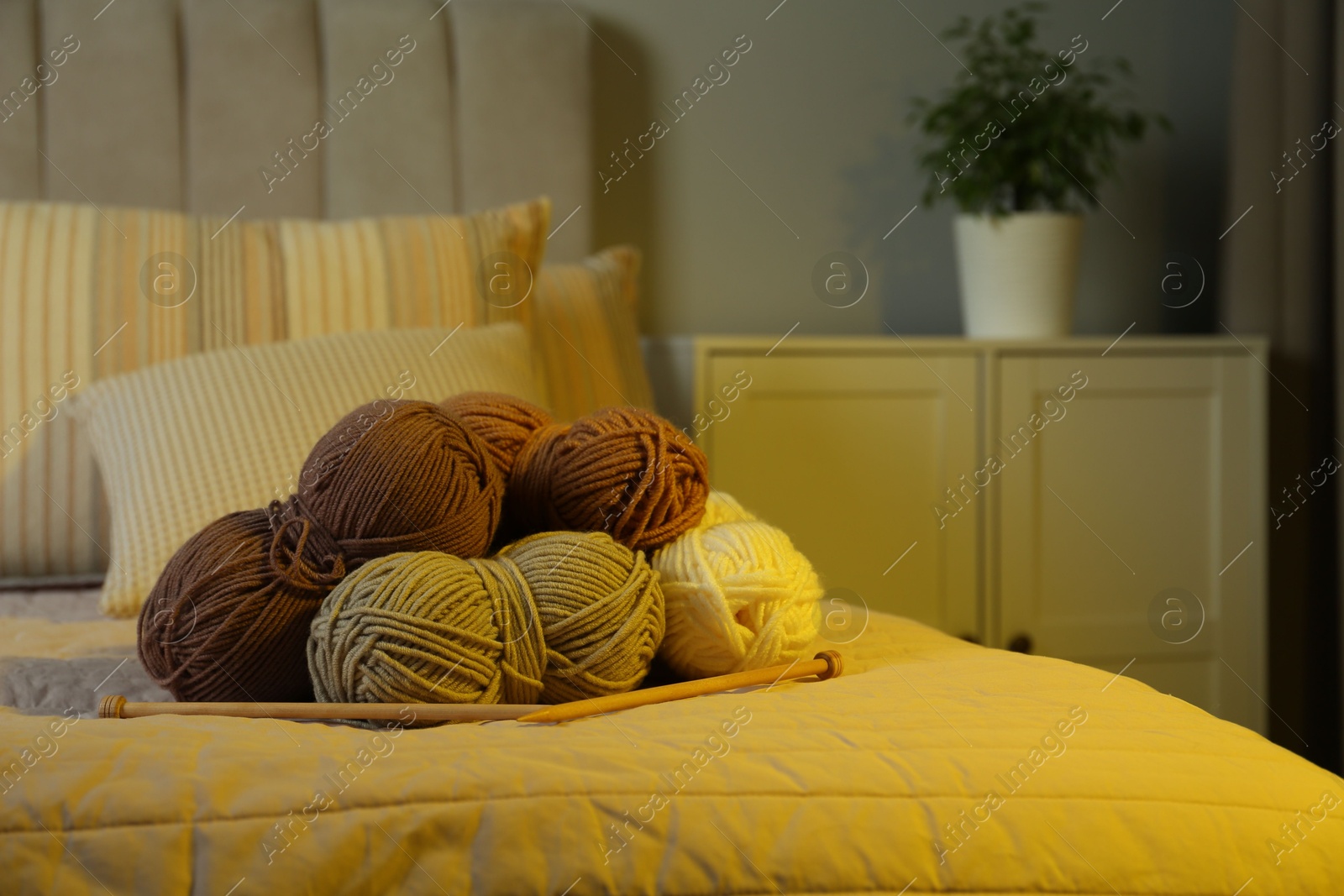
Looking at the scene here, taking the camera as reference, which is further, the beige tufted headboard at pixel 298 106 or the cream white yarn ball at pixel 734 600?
the beige tufted headboard at pixel 298 106

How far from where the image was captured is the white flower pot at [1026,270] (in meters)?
1.72

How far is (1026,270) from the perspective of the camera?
1.72 metres

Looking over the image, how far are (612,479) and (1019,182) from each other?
1.28 metres

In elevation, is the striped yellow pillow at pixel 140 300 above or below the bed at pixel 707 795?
above

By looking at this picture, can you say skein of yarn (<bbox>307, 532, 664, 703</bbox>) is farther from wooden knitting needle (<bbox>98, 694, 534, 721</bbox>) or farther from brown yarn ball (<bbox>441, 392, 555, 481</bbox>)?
brown yarn ball (<bbox>441, 392, 555, 481</bbox>)

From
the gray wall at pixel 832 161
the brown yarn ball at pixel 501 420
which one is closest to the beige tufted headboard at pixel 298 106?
the gray wall at pixel 832 161

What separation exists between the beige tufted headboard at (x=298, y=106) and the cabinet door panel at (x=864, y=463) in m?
0.41

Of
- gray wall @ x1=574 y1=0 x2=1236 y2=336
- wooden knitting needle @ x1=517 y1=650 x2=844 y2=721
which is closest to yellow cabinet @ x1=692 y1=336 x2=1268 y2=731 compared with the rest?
gray wall @ x1=574 y1=0 x2=1236 y2=336

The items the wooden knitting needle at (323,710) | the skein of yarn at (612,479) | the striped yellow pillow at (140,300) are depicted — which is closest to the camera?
the wooden knitting needle at (323,710)

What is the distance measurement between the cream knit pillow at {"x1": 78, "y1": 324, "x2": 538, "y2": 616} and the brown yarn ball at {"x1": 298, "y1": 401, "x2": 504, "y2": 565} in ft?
0.82

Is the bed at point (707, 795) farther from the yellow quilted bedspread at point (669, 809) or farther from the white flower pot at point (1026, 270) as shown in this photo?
the white flower pot at point (1026, 270)

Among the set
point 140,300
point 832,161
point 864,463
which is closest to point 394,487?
point 140,300

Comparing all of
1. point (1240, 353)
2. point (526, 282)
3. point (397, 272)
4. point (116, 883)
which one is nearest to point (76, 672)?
point (116, 883)

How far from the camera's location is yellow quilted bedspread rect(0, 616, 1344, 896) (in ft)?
1.50
